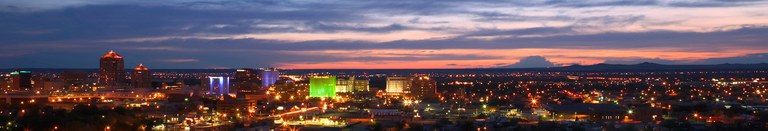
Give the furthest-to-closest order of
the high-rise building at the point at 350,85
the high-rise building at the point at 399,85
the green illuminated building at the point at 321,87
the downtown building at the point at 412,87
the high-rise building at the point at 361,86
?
the high-rise building at the point at 361,86 → the high-rise building at the point at 350,85 → the high-rise building at the point at 399,85 → the downtown building at the point at 412,87 → the green illuminated building at the point at 321,87

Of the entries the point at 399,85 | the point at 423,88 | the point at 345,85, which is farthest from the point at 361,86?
the point at 423,88

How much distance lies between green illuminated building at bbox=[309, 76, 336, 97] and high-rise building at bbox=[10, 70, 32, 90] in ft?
76.2

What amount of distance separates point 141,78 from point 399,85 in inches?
1051

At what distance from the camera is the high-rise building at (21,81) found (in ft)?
290

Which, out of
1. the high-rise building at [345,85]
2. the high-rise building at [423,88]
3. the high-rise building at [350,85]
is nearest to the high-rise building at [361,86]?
the high-rise building at [350,85]

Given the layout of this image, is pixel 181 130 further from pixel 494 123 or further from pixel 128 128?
pixel 494 123

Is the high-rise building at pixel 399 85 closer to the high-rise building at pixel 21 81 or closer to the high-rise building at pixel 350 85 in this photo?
the high-rise building at pixel 350 85

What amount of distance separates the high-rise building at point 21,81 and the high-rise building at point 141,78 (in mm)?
12917

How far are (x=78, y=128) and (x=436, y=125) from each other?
1171 centimetres

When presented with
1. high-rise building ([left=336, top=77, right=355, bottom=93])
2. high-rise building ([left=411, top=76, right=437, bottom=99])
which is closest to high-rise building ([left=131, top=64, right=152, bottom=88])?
high-rise building ([left=336, top=77, right=355, bottom=93])

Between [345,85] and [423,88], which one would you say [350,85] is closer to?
[345,85]

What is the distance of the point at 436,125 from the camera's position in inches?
1406

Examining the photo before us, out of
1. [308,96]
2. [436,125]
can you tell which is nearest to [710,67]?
[308,96]

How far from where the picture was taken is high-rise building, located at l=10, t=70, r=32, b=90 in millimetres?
88438
